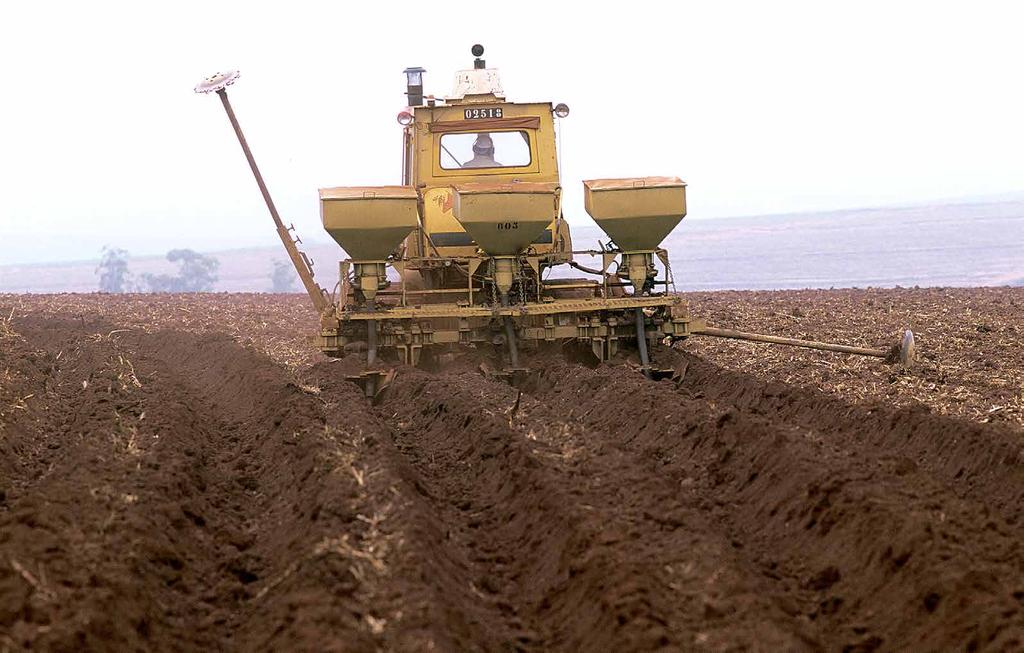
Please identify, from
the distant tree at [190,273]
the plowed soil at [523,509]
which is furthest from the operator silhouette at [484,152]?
the distant tree at [190,273]

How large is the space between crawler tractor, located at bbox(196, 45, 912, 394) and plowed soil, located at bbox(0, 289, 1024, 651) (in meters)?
0.43

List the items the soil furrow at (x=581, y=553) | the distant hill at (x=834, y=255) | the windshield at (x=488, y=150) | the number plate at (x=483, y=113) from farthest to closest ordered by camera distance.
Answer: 1. the distant hill at (x=834, y=255)
2. the windshield at (x=488, y=150)
3. the number plate at (x=483, y=113)
4. the soil furrow at (x=581, y=553)

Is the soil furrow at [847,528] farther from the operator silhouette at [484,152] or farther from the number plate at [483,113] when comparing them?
the number plate at [483,113]

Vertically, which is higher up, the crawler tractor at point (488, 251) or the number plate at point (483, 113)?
the number plate at point (483, 113)

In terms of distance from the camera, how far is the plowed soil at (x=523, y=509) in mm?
5926

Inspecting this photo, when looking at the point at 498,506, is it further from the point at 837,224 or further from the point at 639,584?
the point at 837,224

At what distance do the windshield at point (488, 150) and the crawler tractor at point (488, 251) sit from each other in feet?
0.04

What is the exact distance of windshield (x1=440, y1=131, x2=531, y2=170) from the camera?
1535 cm

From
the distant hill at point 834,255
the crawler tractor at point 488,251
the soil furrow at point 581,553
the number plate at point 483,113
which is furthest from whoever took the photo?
the distant hill at point 834,255

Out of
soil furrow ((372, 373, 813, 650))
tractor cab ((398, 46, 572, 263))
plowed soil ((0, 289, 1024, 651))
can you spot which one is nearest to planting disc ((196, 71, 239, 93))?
tractor cab ((398, 46, 572, 263))

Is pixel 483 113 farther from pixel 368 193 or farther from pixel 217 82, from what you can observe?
pixel 217 82

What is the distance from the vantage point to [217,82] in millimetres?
15570

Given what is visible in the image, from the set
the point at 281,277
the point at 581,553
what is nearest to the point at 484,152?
the point at 581,553

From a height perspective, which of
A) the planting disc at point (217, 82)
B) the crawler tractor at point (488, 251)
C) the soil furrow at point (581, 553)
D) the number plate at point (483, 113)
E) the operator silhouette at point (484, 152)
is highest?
the planting disc at point (217, 82)
